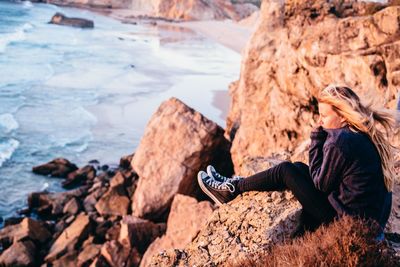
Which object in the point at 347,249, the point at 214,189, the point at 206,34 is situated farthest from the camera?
the point at 206,34

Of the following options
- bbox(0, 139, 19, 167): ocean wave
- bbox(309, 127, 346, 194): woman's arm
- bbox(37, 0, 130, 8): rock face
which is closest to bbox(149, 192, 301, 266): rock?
bbox(309, 127, 346, 194): woman's arm

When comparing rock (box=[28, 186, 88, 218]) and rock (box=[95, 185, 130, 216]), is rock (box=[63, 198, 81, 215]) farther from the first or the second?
rock (box=[95, 185, 130, 216])

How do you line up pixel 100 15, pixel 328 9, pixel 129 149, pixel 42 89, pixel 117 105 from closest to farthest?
pixel 328 9 < pixel 129 149 < pixel 117 105 < pixel 42 89 < pixel 100 15

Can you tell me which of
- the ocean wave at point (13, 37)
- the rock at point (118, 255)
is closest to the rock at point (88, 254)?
the rock at point (118, 255)

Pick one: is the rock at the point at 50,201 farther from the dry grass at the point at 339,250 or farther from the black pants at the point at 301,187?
the dry grass at the point at 339,250

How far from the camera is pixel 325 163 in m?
3.94

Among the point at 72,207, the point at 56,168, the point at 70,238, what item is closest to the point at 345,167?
the point at 70,238

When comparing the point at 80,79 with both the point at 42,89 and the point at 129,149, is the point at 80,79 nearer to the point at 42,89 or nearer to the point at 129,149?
the point at 42,89

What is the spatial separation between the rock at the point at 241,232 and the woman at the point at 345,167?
8.8 inches

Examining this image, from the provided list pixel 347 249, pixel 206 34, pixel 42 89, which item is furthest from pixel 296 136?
pixel 206 34

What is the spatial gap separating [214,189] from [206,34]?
174ft

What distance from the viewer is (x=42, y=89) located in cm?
2612

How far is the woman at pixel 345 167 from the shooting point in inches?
150

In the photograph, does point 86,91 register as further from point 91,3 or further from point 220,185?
point 91,3
